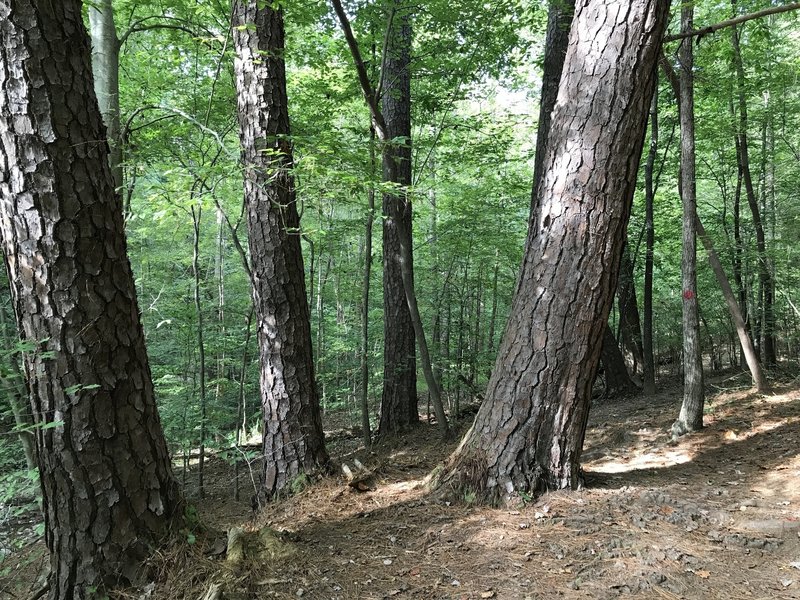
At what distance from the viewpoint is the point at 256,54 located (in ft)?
13.3

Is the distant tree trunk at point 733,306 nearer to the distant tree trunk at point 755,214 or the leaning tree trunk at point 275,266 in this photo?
the distant tree trunk at point 755,214

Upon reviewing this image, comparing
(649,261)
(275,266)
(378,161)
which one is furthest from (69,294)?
(649,261)

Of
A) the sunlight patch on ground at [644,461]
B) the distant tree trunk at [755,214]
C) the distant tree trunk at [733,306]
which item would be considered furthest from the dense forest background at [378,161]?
the sunlight patch on ground at [644,461]

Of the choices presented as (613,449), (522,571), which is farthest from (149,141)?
(613,449)

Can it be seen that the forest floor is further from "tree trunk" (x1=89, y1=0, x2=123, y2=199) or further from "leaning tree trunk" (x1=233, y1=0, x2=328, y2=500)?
"tree trunk" (x1=89, y1=0, x2=123, y2=199)

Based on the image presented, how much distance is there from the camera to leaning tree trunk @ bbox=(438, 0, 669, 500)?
3115 mm

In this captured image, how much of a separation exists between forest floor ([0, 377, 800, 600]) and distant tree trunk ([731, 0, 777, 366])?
4.76 m

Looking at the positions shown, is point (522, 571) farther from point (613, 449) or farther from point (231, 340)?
point (231, 340)

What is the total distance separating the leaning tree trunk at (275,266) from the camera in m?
4.15

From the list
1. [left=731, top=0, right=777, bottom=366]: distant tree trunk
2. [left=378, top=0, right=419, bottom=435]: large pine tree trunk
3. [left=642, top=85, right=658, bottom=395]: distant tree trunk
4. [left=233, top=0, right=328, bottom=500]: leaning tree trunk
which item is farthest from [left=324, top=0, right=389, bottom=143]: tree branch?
[left=731, top=0, right=777, bottom=366]: distant tree trunk

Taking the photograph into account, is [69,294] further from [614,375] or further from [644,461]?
[614,375]

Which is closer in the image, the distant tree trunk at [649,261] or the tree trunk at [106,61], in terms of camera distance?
the tree trunk at [106,61]

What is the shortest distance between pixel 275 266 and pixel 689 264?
161 inches

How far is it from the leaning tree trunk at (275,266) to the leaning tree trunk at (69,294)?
5.83 feet
